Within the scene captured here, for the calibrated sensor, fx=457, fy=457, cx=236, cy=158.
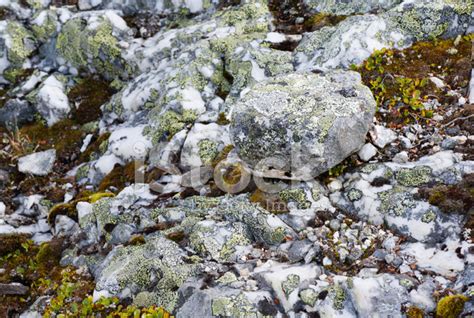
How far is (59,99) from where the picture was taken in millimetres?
11555

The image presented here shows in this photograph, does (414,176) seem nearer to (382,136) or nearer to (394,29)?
(382,136)

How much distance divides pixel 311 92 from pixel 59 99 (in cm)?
702

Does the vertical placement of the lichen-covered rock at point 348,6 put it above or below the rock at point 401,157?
above

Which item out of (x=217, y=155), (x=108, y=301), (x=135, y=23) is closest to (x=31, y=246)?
(x=108, y=301)

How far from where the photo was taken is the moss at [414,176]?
6754 mm

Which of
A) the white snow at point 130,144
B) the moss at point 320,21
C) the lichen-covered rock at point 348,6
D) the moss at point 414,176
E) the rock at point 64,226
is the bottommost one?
the rock at point 64,226

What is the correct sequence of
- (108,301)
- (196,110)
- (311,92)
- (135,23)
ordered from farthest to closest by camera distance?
(135,23) < (196,110) < (311,92) < (108,301)

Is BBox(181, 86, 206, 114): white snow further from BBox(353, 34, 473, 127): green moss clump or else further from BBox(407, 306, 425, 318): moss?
BBox(407, 306, 425, 318): moss

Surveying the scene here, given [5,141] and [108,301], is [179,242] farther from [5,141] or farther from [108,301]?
[5,141]

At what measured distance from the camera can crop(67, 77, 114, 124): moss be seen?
11.4m

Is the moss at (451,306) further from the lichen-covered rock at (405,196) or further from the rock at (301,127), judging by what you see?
the rock at (301,127)

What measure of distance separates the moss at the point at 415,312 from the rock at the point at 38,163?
319 inches

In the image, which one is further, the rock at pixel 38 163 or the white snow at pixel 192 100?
the rock at pixel 38 163

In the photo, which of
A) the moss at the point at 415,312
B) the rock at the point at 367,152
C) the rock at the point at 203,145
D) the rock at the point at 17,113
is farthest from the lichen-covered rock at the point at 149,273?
the rock at the point at 17,113
